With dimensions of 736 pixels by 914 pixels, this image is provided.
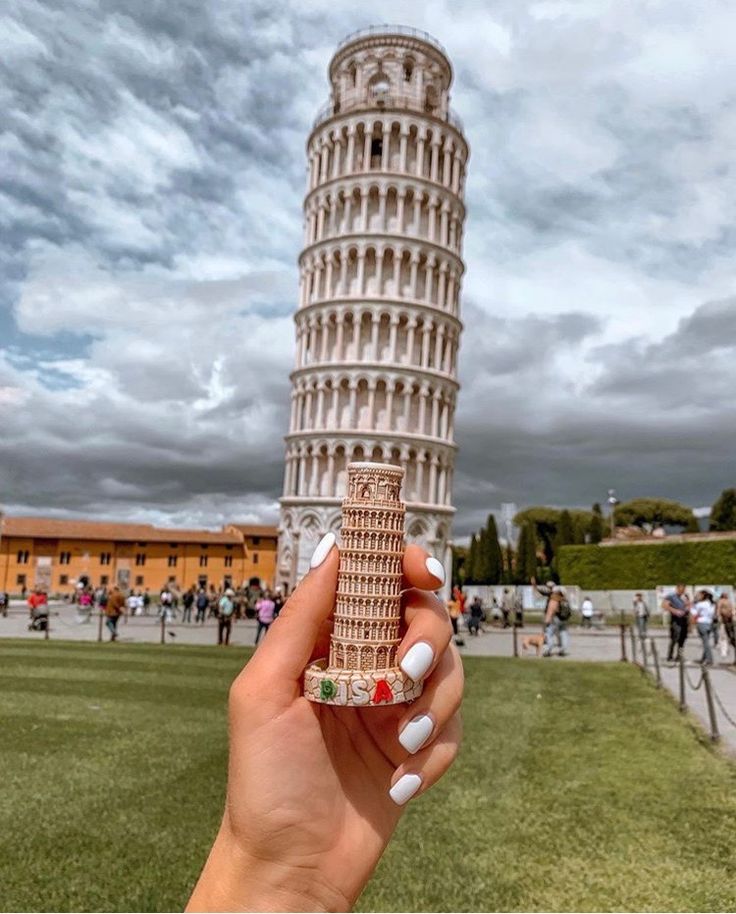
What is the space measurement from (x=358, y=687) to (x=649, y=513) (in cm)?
8771

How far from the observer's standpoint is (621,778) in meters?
7.32

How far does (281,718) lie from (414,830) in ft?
15.2

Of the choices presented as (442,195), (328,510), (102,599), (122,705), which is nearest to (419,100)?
(442,195)

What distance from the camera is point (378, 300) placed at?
44.0 meters

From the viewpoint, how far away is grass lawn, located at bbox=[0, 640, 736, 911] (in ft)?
15.8

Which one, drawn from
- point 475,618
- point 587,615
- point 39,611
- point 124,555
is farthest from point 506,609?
point 124,555

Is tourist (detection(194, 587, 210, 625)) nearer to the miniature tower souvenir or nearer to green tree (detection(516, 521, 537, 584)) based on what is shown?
green tree (detection(516, 521, 537, 584))

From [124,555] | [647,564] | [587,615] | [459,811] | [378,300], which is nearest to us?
[459,811]

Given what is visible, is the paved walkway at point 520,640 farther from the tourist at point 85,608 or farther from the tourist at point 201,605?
the tourist at point 201,605

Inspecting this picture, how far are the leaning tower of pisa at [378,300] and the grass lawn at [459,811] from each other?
3227 centimetres

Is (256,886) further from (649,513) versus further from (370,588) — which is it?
→ (649,513)

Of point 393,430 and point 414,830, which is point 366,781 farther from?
point 393,430

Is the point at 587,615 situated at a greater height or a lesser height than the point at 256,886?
lesser

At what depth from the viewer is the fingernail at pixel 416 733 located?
7.09 feet
